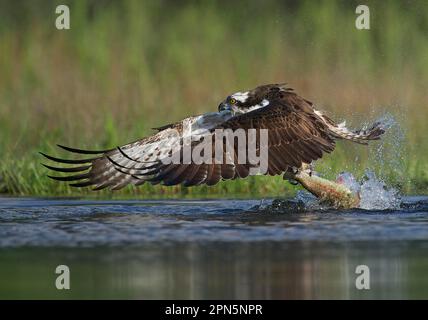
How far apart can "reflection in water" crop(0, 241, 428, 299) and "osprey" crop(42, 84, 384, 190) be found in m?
0.90

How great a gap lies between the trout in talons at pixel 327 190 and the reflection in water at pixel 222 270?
1.53m

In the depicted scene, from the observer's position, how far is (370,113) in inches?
484

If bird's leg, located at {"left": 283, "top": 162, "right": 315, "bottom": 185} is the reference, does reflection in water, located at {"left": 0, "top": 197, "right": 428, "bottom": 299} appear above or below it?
below

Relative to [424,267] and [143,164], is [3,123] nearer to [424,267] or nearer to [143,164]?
[143,164]

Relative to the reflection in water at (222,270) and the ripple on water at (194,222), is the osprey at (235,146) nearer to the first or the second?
the ripple on water at (194,222)

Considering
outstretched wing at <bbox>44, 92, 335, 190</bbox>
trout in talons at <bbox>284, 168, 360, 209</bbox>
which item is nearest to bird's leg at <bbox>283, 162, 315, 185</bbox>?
trout in talons at <bbox>284, 168, 360, 209</bbox>

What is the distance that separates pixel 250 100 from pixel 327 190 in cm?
98

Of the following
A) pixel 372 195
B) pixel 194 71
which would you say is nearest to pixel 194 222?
pixel 372 195

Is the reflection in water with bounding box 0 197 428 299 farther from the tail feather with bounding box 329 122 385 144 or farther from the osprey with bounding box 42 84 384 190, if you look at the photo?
the tail feather with bounding box 329 122 385 144

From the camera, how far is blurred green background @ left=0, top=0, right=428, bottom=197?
11555mm

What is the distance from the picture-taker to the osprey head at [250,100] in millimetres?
9555

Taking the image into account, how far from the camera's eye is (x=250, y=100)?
9.62 metres

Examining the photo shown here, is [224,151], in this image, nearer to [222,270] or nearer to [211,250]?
[211,250]

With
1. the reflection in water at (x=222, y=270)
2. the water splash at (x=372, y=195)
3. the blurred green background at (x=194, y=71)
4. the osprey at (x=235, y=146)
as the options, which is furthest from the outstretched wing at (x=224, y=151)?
the blurred green background at (x=194, y=71)
